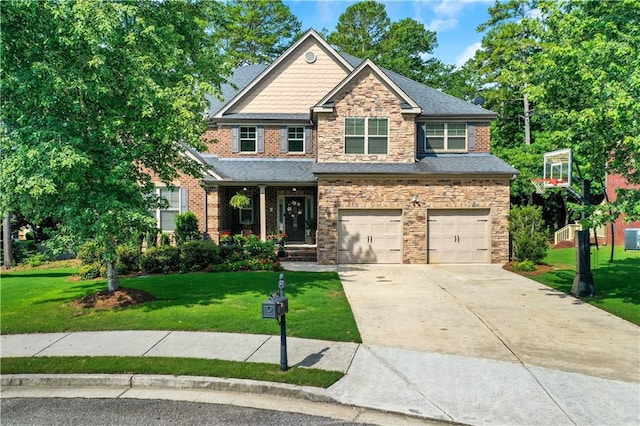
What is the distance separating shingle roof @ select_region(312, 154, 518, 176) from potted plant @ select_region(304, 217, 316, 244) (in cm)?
406

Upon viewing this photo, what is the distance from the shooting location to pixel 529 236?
17.2m

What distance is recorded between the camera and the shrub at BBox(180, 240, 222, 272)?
54.7ft

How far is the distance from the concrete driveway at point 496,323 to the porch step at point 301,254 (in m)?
5.02

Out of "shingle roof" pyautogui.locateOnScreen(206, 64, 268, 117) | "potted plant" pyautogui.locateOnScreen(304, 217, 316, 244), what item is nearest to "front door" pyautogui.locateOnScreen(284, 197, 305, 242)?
"potted plant" pyautogui.locateOnScreen(304, 217, 316, 244)

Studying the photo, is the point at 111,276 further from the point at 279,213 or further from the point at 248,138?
the point at 248,138

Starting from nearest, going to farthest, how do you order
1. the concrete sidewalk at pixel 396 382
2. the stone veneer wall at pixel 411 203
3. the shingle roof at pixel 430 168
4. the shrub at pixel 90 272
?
the concrete sidewalk at pixel 396 382 → the shrub at pixel 90 272 → the shingle roof at pixel 430 168 → the stone veneer wall at pixel 411 203

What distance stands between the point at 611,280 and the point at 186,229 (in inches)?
656

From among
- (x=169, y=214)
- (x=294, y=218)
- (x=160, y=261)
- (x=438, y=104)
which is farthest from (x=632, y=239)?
(x=169, y=214)

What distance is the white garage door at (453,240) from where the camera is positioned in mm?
19344

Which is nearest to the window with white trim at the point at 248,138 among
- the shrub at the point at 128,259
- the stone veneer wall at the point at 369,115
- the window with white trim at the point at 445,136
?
the stone veneer wall at the point at 369,115

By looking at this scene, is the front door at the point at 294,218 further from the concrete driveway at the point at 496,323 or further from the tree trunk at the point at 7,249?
the tree trunk at the point at 7,249

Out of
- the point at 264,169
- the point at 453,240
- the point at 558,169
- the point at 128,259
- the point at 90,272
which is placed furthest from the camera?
the point at 264,169

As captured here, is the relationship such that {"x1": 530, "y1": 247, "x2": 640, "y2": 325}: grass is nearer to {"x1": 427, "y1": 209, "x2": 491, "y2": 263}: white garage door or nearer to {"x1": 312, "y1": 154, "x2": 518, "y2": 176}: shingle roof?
{"x1": 427, "y1": 209, "x2": 491, "y2": 263}: white garage door

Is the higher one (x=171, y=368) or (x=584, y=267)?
(x=584, y=267)
